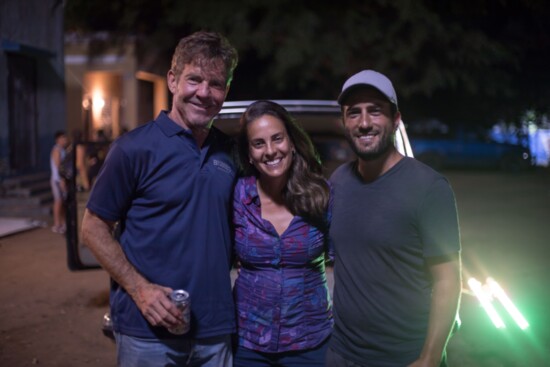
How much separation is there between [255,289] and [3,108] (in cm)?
1509

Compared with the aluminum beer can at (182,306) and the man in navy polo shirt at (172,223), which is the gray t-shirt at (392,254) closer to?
the man in navy polo shirt at (172,223)

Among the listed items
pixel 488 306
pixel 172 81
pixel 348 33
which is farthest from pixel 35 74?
pixel 172 81

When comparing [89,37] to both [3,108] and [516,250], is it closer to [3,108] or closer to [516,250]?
[3,108]

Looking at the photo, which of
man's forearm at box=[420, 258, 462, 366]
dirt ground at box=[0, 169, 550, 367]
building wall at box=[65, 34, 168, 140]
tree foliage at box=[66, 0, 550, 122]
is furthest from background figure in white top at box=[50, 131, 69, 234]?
man's forearm at box=[420, 258, 462, 366]

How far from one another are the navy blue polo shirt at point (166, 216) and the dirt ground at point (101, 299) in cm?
302

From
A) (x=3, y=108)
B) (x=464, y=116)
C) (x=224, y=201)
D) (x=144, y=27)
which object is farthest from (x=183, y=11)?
(x=224, y=201)

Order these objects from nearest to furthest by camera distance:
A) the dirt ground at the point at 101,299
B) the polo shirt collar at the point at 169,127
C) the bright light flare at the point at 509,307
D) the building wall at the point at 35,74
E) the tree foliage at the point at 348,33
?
the polo shirt collar at the point at 169,127
the bright light flare at the point at 509,307
the dirt ground at the point at 101,299
the building wall at the point at 35,74
the tree foliage at the point at 348,33

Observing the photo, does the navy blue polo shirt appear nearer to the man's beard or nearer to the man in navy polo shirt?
the man in navy polo shirt

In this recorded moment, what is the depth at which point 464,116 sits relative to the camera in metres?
27.6

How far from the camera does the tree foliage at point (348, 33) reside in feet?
64.7

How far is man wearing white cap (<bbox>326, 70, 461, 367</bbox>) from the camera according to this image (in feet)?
7.73

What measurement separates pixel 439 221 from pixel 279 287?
836 millimetres

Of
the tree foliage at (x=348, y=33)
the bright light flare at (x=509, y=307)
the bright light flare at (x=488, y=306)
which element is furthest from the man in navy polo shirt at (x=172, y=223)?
the tree foliage at (x=348, y=33)

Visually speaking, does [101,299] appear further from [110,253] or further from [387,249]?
Answer: [387,249]
